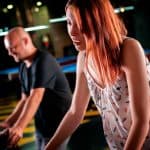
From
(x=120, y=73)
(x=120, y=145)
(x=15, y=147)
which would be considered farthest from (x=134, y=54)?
(x=15, y=147)

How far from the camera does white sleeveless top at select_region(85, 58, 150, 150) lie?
1551mm

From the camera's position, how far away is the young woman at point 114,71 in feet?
4.77

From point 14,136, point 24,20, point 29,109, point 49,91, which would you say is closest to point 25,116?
point 29,109

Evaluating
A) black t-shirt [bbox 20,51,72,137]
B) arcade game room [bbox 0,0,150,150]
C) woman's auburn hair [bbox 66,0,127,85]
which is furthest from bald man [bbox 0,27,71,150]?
arcade game room [bbox 0,0,150,150]

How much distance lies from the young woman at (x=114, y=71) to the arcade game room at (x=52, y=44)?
3.98 meters

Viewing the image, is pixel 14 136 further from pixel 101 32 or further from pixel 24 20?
pixel 24 20

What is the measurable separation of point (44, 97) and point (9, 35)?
55cm

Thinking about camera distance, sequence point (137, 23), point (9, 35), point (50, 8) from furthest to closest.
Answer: point (50, 8), point (137, 23), point (9, 35)

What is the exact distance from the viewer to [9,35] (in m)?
2.95

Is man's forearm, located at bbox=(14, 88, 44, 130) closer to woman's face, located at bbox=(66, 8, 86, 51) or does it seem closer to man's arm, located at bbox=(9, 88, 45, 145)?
man's arm, located at bbox=(9, 88, 45, 145)

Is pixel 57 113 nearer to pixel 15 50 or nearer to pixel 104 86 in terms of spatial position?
pixel 15 50

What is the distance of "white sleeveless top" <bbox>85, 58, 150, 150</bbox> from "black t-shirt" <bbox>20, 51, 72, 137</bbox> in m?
1.27

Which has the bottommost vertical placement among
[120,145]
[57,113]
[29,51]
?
[57,113]

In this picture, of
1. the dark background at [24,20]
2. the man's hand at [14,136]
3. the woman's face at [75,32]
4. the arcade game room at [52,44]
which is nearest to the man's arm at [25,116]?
the man's hand at [14,136]
